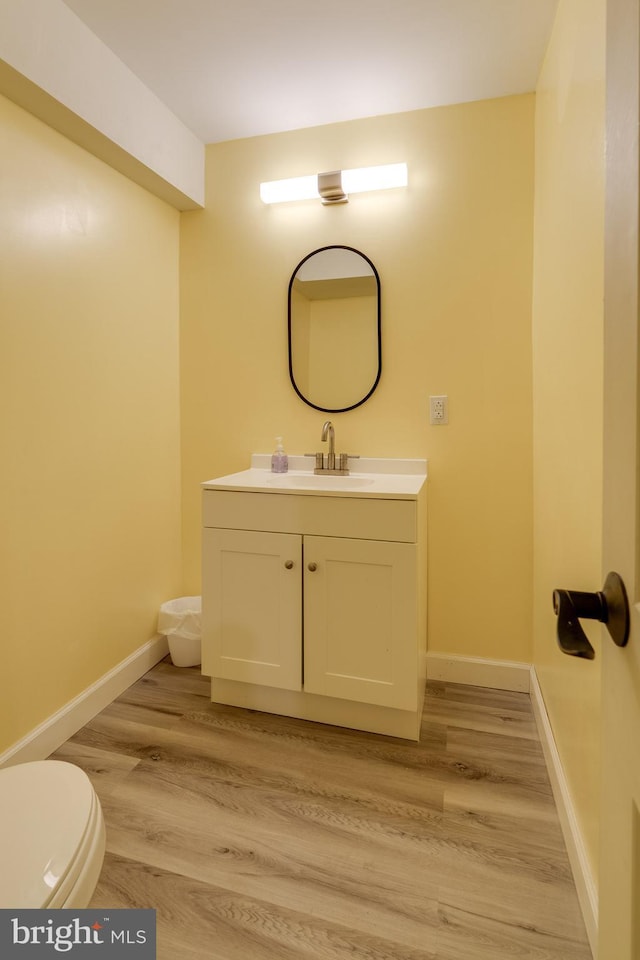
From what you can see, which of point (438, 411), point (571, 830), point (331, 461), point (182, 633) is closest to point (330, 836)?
point (571, 830)

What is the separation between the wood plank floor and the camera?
1.13 m

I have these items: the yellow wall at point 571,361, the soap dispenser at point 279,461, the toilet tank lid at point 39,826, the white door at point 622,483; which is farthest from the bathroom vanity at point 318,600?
the white door at point 622,483

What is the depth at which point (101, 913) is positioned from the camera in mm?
979

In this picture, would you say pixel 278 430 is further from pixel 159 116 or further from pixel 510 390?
pixel 159 116

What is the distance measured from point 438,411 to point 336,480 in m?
0.50

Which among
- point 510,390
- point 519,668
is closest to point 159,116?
point 510,390

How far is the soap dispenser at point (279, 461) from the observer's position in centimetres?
227

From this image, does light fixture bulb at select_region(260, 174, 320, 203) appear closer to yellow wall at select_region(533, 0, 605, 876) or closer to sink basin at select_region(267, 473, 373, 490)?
yellow wall at select_region(533, 0, 605, 876)

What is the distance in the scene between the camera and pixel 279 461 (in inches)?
89.4

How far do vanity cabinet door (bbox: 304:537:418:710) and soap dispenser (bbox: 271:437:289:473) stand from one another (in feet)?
1.77

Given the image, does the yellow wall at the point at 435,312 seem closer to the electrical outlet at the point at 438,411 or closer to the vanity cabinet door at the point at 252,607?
the electrical outlet at the point at 438,411

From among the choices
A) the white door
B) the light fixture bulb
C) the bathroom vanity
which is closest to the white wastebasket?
the bathroom vanity

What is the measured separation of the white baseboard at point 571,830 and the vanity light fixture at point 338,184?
203 cm

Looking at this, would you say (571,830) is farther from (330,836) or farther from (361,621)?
(361,621)
